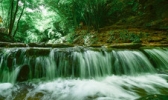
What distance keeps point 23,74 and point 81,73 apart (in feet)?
5.45

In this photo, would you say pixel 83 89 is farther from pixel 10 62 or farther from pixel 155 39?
pixel 155 39

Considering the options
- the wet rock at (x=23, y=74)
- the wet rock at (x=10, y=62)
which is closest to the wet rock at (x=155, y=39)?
the wet rock at (x=23, y=74)

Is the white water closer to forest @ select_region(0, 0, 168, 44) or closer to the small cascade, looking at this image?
the small cascade

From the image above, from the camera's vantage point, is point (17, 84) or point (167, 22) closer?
point (17, 84)

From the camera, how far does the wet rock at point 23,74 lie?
187 inches

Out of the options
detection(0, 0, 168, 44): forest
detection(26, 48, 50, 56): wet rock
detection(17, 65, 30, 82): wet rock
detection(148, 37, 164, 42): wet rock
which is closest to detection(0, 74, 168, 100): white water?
detection(17, 65, 30, 82): wet rock

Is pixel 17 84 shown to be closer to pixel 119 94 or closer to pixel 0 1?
pixel 119 94

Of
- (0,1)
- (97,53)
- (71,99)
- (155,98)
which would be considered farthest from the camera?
(0,1)

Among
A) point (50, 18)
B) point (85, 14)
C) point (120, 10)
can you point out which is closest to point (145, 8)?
point (120, 10)

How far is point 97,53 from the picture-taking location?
19.0 ft

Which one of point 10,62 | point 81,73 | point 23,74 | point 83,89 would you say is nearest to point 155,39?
point 81,73

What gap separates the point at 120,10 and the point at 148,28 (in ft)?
10.1

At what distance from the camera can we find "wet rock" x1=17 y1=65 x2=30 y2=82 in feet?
15.6

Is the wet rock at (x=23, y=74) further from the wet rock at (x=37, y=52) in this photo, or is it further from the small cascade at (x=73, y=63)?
the wet rock at (x=37, y=52)
